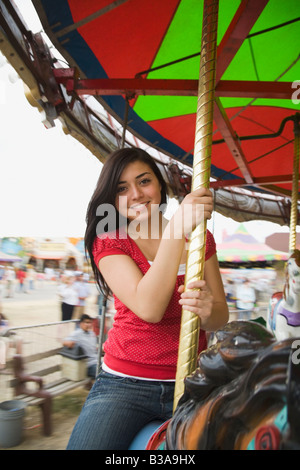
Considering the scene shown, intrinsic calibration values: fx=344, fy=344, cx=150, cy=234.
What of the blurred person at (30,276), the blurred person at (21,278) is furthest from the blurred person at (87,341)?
the blurred person at (30,276)

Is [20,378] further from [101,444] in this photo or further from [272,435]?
[272,435]

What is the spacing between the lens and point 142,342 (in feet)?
3.04

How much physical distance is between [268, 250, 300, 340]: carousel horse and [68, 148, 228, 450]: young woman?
0.98 metres

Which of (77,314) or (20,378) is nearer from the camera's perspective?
(20,378)

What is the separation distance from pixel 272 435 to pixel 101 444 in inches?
21.2

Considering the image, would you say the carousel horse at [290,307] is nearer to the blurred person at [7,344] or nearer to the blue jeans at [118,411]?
the blue jeans at [118,411]

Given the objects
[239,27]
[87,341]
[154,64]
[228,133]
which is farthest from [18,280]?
[239,27]

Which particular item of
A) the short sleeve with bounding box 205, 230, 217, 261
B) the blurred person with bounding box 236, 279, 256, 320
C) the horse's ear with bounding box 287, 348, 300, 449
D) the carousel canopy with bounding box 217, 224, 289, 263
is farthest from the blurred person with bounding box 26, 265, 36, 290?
the horse's ear with bounding box 287, 348, 300, 449

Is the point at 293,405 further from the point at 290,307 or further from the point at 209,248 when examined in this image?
the point at 290,307

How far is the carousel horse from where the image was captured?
6.07 ft

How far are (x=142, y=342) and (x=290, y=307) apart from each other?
1.24 meters

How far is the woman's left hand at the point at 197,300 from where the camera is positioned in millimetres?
752
